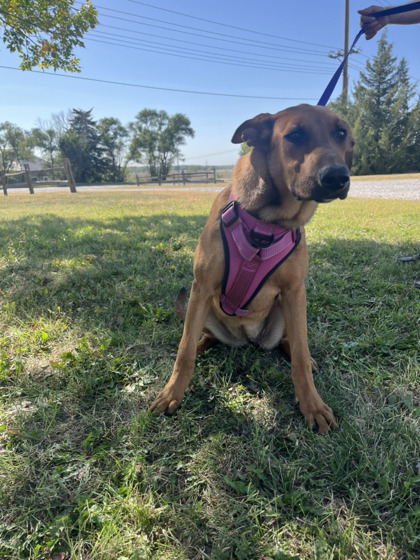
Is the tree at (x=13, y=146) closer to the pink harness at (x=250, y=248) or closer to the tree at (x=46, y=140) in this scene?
the tree at (x=46, y=140)

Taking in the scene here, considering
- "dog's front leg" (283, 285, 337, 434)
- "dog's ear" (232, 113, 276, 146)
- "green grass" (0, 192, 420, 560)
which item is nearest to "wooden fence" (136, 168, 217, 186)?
"green grass" (0, 192, 420, 560)

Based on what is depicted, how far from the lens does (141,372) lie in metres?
2.08

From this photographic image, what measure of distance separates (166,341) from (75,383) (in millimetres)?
691

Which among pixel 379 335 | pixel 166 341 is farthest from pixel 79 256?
pixel 379 335

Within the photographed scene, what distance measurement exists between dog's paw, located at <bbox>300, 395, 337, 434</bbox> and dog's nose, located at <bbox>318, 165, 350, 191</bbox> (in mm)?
1093

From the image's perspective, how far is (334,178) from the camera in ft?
4.79

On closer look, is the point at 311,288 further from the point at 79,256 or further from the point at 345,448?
the point at 79,256

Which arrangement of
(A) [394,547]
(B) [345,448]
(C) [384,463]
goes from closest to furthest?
(A) [394,547] < (C) [384,463] < (B) [345,448]

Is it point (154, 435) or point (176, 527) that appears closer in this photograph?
point (176, 527)

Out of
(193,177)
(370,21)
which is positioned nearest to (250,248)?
(370,21)

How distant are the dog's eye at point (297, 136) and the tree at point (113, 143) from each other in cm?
5491

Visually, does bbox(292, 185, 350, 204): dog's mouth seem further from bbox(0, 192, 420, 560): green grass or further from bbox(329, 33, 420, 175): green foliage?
bbox(329, 33, 420, 175): green foliage

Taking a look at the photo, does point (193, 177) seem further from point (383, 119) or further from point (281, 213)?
point (281, 213)

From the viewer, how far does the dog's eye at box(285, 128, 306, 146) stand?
170 cm
